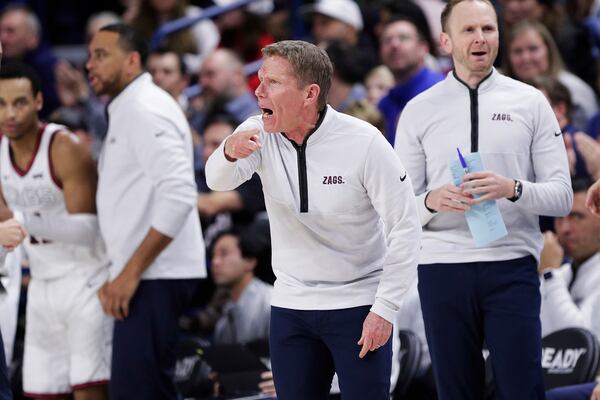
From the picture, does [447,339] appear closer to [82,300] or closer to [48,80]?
[82,300]

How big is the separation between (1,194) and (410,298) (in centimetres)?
234

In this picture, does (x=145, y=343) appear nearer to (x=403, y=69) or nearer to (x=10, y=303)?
(x=10, y=303)

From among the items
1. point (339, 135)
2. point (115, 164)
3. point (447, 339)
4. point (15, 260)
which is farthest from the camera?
point (15, 260)

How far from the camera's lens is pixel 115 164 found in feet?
18.5

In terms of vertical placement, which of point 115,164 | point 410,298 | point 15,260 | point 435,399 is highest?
point 115,164

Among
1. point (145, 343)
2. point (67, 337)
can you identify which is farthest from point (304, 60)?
point (67, 337)

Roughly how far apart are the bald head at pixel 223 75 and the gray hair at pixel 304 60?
4.40 m

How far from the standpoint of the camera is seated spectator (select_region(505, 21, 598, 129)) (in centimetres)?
775

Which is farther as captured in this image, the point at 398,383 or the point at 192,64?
the point at 192,64

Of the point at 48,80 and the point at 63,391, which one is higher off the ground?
the point at 48,80

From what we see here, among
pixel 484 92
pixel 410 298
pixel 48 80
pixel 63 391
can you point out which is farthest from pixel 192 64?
pixel 484 92

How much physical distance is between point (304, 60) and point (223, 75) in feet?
14.8

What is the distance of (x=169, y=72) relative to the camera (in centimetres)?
857

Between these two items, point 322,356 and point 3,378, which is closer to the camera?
point 322,356
